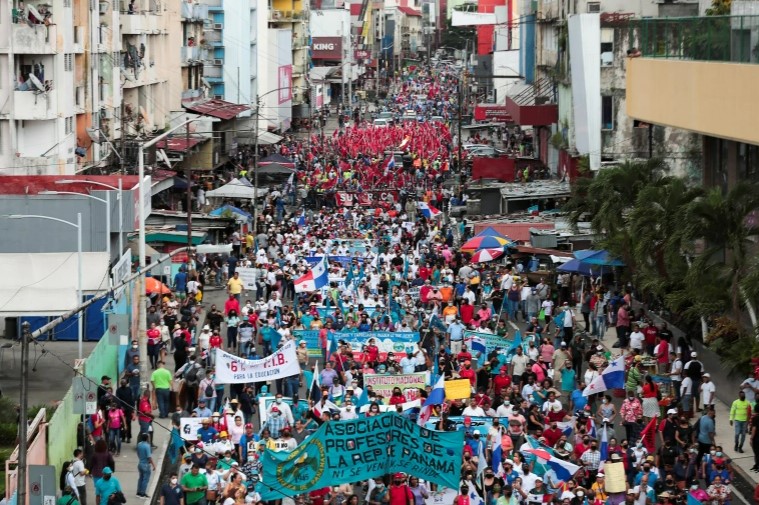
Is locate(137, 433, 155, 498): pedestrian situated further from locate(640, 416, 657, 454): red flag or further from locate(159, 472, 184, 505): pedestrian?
locate(640, 416, 657, 454): red flag

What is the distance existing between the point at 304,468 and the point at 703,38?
19736mm

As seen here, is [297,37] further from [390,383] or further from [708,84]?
[390,383]

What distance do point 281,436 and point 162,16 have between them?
49923mm

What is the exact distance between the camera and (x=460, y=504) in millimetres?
20859

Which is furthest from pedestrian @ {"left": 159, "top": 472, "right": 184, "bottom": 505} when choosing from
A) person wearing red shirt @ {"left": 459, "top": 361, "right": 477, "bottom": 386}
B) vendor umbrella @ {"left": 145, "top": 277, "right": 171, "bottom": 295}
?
vendor umbrella @ {"left": 145, "top": 277, "right": 171, "bottom": 295}

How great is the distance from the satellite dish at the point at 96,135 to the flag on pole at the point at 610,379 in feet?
98.5

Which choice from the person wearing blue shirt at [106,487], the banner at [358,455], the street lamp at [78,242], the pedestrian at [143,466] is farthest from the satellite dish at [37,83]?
the banner at [358,455]

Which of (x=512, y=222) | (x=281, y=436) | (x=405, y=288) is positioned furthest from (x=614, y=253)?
(x=281, y=436)

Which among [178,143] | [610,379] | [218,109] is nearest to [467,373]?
[610,379]

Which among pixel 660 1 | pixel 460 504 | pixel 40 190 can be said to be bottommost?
pixel 460 504

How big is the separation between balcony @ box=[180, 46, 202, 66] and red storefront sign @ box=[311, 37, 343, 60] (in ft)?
216

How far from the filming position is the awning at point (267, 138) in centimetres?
8494

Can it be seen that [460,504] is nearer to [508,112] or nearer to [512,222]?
[512,222]

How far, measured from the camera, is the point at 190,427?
81.0 ft
